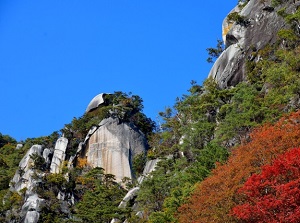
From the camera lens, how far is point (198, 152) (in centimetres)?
3228

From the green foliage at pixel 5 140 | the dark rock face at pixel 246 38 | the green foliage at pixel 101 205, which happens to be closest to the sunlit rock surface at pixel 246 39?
the dark rock face at pixel 246 38

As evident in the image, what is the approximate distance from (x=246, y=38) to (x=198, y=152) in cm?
1235

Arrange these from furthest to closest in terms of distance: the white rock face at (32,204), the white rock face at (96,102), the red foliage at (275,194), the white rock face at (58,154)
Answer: the white rock face at (96,102), the white rock face at (58,154), the white rock face at (32,204), the red foliage at (275,194)

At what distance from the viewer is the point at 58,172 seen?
5112cm

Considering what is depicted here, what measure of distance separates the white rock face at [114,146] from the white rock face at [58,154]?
2.86m

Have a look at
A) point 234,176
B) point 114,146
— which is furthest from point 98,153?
point 234,176

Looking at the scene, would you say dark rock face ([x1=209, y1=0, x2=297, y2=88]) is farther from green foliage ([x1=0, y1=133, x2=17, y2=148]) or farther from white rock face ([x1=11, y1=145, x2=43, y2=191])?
green foliage ([x1=0, y1=133, x2=17, y2=148])

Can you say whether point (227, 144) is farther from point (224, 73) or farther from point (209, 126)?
point (224, 73)

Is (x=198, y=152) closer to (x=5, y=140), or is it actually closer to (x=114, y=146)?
(x=114, y=146)

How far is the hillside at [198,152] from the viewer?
1867cm

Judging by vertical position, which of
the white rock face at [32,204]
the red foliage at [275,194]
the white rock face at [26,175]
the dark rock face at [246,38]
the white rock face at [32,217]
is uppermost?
the white rock face at [26,175]

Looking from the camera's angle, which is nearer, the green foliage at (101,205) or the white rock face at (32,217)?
the green foliage at (101,205)

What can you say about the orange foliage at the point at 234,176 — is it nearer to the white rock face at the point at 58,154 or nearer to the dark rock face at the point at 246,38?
the dark rock face at the point at 246,38

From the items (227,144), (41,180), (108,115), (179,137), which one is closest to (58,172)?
(41,180)
